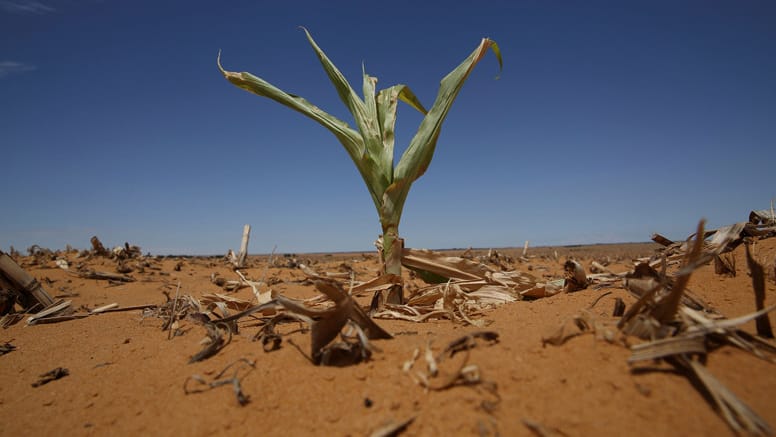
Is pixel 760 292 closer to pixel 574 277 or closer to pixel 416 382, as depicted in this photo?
pixel 416 382

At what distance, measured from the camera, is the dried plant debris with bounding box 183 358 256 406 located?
1.31 meters

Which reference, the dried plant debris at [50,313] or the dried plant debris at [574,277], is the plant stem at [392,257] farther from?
the dried plant debris at [50,313]

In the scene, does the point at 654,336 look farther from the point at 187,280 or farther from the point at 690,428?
the point at 187,280

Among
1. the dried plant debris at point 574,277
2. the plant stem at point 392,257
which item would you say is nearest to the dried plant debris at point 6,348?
the plant stem at point 392,257

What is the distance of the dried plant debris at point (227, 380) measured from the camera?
1.31 m

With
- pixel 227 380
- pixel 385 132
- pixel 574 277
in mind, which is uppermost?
pixel 385 132

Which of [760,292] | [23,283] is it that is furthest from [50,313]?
[760,292]

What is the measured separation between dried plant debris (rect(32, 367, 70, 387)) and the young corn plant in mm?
1706

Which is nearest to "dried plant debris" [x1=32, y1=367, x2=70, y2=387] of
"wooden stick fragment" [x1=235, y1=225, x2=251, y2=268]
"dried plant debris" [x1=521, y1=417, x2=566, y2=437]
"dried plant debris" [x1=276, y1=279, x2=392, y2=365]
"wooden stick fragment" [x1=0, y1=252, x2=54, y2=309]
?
"dried plant debris" [x1=276, y1=279, x2=392, y2=365]

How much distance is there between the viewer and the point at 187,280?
→ 6062 millimetres

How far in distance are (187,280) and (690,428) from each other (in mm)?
6509

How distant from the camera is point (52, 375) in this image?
177 cm

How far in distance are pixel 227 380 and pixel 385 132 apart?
73.5 inches

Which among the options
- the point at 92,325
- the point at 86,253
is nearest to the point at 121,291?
the point at 92,325
